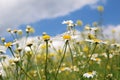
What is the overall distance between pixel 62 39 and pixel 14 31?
1198 mm

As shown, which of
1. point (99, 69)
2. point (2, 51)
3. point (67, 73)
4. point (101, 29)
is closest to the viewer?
point (2, 51)

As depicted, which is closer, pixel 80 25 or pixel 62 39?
pixel 62 39

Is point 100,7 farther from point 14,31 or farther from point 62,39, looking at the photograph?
point 62,39

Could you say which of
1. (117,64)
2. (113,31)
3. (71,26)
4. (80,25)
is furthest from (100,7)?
(71,26)

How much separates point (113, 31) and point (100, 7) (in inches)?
35.9

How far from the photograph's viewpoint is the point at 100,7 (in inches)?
227

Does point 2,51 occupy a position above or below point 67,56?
above

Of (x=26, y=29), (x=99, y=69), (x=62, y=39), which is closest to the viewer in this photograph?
(x=62, y=39)

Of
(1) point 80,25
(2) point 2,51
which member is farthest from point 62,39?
(1) point 80,25

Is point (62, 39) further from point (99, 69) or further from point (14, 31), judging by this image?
point (99, 69)

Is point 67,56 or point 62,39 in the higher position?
point 62,39

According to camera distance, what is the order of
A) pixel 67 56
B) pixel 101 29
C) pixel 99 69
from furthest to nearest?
pixel 67 56 < pixel 101 29 < pixel 99 69

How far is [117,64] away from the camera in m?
4.63

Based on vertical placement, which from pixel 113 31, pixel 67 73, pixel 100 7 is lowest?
pixel 67 73
